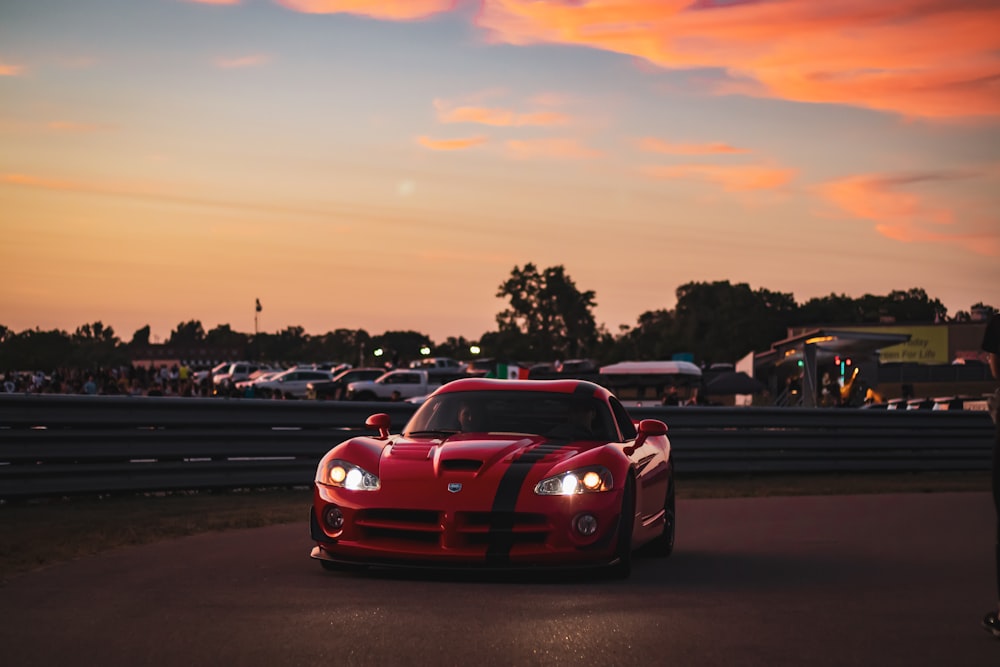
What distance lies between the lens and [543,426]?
32.1 ft

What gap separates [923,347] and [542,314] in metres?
64.4

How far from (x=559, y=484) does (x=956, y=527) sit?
6071 millimetres

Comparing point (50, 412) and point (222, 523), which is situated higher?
point (50, 412)

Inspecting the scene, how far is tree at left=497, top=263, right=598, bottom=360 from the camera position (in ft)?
560

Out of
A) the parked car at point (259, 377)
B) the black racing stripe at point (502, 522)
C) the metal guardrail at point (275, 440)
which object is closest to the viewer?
the black racing stripe at point (502, 522)

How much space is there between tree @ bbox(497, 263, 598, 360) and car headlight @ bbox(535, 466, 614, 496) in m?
159

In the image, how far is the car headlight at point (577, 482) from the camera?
8.54m

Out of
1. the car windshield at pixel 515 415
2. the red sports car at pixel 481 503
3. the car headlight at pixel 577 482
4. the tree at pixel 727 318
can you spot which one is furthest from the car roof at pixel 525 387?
the tree at pixel 727 318

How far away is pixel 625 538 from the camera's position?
8.69m

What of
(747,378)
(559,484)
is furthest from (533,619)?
(747,378)

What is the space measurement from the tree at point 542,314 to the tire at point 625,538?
521 ft

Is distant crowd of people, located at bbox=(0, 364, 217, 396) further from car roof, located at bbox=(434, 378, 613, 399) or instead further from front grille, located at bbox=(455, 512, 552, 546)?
front grille, located at bbox=(455, 512, 552, 546)

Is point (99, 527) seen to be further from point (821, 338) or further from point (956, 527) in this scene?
point (821, 338)

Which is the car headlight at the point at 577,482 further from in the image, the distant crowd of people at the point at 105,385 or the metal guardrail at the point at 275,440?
the distant crowd of people at the point at 105,385
